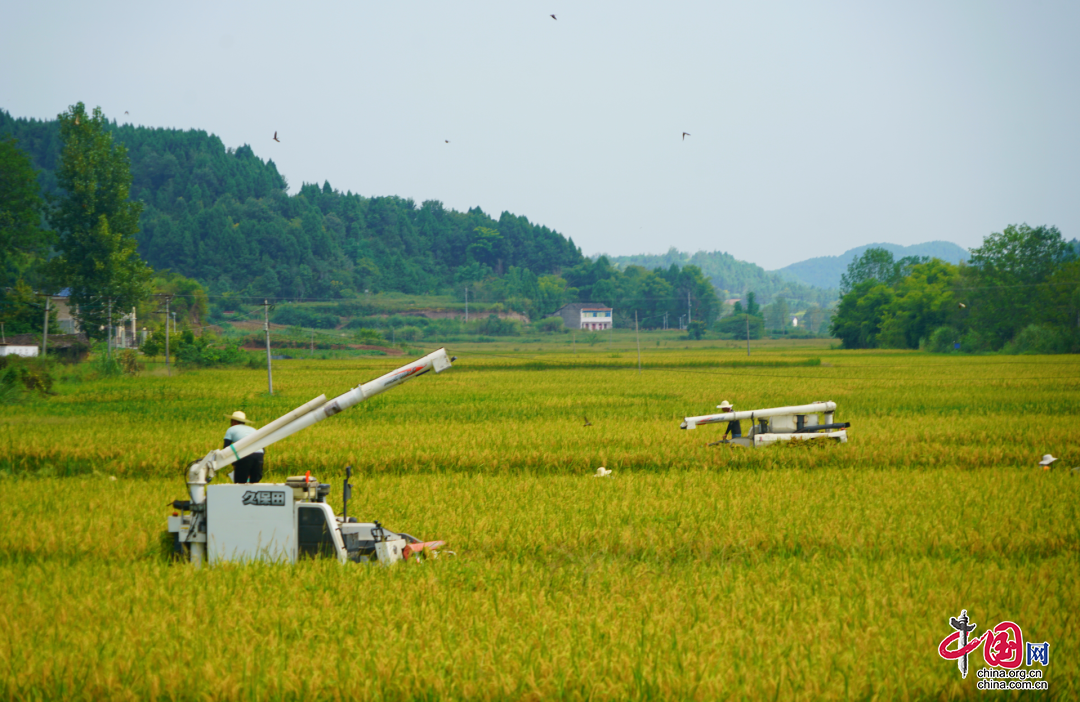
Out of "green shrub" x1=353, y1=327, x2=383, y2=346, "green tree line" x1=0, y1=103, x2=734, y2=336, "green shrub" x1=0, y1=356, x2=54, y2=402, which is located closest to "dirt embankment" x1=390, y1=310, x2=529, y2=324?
"green tree line" x1=0, y1=103, x2=734, y2=336

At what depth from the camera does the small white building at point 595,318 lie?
476 ft

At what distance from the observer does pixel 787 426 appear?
2005 centimetres

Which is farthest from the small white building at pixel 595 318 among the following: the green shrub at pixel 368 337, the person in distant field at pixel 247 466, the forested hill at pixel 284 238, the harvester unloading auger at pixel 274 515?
the harvester unloading auger at pixel 274 515

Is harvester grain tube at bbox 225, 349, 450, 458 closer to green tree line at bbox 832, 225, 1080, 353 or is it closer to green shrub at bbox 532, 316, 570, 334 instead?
green tree line at bbox 832, 225, 1080, 353

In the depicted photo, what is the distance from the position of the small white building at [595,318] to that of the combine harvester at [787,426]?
12416 cm

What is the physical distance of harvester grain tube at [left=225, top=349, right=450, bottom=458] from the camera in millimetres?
9758

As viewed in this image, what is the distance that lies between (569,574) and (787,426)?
38.9ft

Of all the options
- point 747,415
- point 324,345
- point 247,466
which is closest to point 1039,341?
point 324,345

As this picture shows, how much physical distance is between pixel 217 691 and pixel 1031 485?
562 inches

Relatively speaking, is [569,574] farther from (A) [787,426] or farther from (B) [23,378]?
(B) [23,378]

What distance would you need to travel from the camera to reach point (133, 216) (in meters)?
63.7

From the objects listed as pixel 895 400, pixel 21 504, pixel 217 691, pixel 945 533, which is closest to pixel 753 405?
pixel 895 400

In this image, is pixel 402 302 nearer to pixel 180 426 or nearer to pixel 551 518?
pixel 180 426

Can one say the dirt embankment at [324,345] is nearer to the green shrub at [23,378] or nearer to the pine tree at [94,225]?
the pine tree at [94,225]
